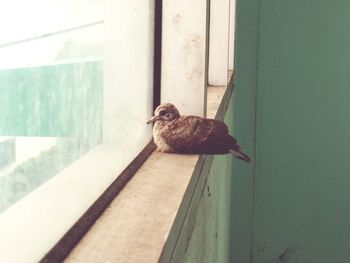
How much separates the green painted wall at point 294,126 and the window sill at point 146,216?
224 cm

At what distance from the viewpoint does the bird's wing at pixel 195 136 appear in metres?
1.30

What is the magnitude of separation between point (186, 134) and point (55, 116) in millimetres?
554

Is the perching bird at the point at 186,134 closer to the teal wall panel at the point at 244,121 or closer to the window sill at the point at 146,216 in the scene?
the window sill at the point at 146,216

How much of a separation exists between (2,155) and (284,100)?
296 centimetres

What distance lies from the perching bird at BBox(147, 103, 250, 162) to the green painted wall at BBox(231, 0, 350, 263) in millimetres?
2154

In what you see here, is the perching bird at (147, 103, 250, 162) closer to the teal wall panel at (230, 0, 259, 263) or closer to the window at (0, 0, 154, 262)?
the window at (0, 0, 154, 262)

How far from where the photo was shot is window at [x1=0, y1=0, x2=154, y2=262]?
635 mm

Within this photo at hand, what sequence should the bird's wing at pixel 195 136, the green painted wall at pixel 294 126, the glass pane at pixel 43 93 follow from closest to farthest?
the glass pane at pixel 43 93, the bird's wing at pixel 195 136, the green painted wall at pixel 294 126

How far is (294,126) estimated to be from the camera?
345cm

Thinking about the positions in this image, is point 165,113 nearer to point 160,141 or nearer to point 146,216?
point 160,141

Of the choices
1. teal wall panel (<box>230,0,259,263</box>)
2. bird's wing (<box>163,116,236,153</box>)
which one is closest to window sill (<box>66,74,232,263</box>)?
bird's wing (<box>163,116,236,153</box>)

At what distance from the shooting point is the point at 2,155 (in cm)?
61

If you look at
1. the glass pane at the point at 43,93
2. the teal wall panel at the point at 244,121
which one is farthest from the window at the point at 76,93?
the teal wall panel at the point at 244,121

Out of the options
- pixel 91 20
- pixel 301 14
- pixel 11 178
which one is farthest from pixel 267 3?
pixel 11 178
